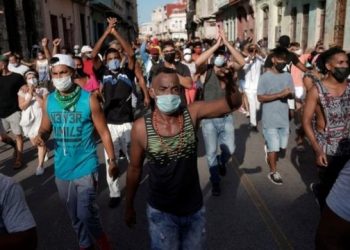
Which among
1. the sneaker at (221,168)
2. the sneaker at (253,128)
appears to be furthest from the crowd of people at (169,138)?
the sneaker at (253,128)

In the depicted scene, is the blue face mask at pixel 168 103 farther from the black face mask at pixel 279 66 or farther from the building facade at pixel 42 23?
the building facade at pixel 42 23

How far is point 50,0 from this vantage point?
2352 cm

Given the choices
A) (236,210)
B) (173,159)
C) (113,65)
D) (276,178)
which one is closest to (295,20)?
(276,178)

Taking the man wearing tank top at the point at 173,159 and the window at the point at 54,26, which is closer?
the man wearing tank top at the point at 173,159

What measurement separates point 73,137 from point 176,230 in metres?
1.24

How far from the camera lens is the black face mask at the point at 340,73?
12.6 feet

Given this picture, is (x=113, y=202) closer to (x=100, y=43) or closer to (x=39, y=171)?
(x=39, y=171)

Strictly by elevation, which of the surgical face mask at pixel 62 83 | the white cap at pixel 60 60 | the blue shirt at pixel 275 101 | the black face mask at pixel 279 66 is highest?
the white cap at pixel 60 60

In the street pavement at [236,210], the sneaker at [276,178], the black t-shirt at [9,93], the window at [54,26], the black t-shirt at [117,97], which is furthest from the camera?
the window at [54,26]

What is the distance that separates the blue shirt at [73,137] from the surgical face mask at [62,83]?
129 millimetres

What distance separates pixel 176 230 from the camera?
275cm

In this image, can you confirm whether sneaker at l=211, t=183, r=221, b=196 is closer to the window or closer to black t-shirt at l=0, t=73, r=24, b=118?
black t-shirt at l=0, t=73, r=24, b=118

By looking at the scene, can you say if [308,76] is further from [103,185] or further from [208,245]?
[103,185]

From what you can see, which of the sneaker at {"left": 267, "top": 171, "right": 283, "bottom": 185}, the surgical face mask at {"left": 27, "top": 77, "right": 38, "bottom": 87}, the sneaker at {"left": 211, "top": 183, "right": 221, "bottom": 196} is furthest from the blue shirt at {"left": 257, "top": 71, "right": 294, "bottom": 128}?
the surgical face mask at {"left": 27, "top": 77, "right": 38, "bottom": 87}
